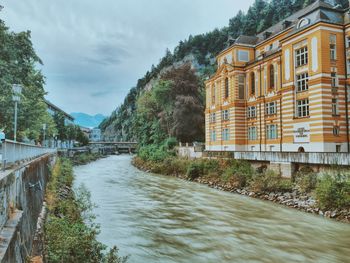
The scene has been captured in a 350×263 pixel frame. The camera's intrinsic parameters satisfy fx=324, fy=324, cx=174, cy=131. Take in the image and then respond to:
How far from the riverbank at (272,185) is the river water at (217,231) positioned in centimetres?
97

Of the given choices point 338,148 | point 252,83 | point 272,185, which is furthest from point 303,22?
point 272,185

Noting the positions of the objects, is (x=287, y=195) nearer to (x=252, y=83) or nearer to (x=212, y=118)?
(x=252, y=83)

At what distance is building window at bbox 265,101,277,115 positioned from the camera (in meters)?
36.5

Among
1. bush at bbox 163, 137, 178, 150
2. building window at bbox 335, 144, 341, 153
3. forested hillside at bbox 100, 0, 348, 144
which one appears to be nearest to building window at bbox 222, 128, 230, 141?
bush at bbox 163, 137, 178, 150

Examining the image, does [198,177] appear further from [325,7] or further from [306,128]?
[325,7]

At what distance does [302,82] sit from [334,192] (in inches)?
598

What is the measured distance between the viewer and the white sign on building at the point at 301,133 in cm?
2905

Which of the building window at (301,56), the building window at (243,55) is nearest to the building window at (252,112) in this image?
the building window at (243,55)

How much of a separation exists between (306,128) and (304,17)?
34.9 feet

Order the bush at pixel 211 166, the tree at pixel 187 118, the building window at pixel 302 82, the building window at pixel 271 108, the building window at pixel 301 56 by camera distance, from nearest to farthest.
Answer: the building window at pixel 301 56, the building window at pixel 302 82, the bush at pixel 211 166, the building window at pixel 271 108, the tree at pixel 187 118

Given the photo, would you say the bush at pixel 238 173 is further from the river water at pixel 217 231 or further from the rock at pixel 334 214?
the rock at pixel 334 214

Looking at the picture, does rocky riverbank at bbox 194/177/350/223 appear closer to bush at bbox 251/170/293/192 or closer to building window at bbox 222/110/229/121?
bush at bbox 251/170/293/192

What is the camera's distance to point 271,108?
122 feet

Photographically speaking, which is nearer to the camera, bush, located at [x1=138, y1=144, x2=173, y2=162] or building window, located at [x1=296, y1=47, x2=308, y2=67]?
building window, located at [x1=296, y1=47, x2=308, y2=67]
